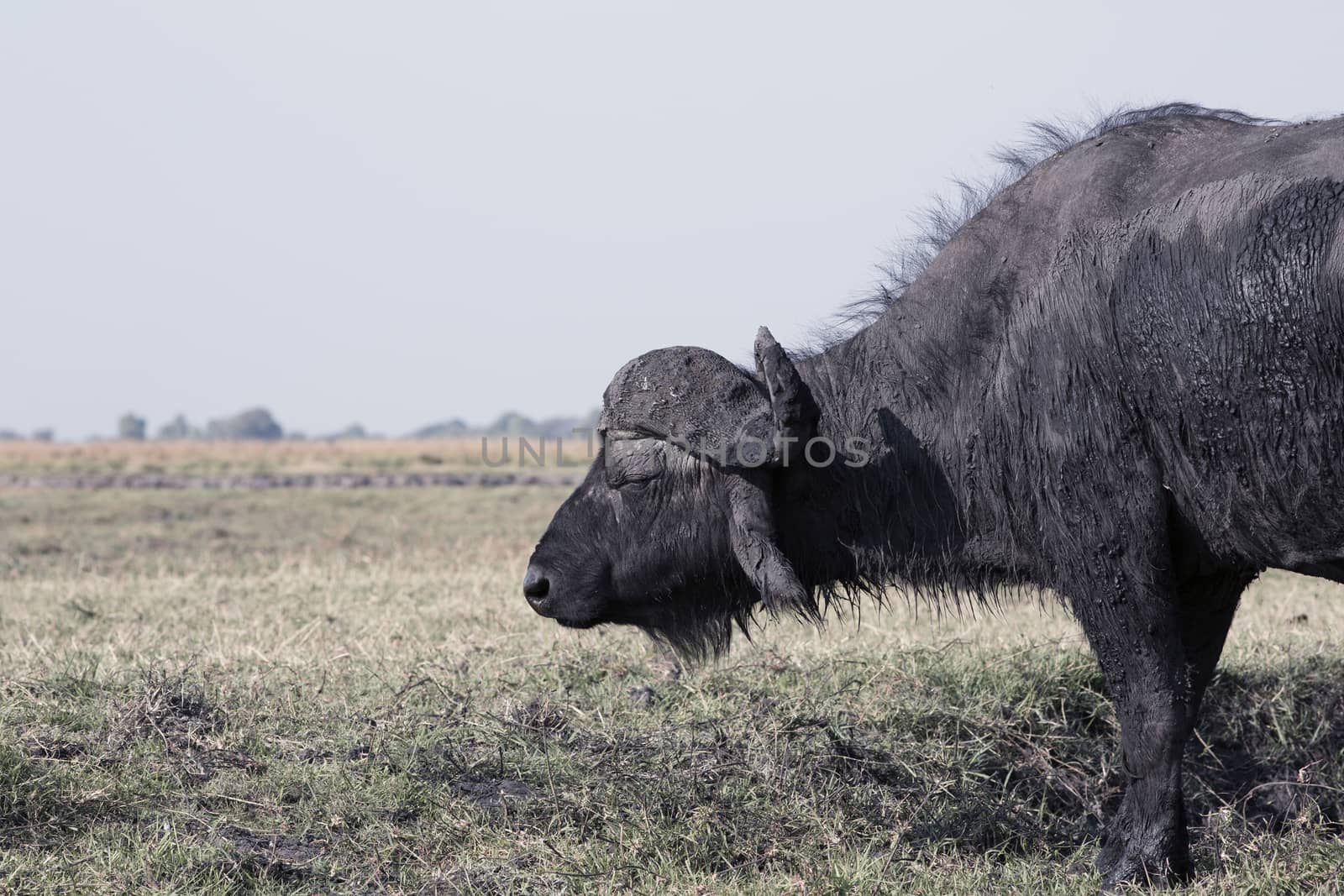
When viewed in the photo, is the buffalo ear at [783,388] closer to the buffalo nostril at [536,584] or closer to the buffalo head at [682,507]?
the buffalo head at [682,507]

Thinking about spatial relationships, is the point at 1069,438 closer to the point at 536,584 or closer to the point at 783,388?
→ the point at 783,388

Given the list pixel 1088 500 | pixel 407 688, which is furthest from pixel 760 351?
pixel 407 688

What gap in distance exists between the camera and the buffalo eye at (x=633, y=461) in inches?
166

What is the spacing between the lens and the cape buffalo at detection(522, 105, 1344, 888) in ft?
11.6

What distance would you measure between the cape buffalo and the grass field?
0.51 meters

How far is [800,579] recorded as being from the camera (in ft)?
14.1

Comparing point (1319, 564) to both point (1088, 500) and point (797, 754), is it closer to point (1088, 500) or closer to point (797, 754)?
point (1088, 500)

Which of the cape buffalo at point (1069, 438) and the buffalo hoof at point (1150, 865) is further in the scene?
the buffalo hoof at point (1150, 865)

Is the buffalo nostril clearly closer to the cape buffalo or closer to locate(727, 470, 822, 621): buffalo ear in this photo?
the cape buffalo

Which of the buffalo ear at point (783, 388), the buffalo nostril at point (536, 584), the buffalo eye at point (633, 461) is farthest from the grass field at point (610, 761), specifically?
the buffalo eye at point (633, 461)

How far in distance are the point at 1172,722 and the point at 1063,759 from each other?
3.85ft

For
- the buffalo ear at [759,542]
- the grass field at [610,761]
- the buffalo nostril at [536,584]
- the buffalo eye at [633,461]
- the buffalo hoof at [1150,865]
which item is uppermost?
the buffalo eye at [633,461]

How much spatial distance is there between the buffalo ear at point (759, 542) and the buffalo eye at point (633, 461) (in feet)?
0.90

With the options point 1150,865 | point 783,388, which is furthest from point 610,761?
Result: point 1150,865
